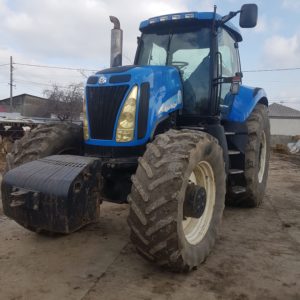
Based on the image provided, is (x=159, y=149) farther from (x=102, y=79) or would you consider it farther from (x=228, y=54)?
(x=228, y=54)

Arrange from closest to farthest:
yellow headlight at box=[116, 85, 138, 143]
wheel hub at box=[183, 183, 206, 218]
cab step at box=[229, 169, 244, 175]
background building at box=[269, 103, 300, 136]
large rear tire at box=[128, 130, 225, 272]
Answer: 1. large rear tire at box=[128, 130, 225, 272]
2. wheel hub at box=[183, 183, 206, 218]
3. yellow headlight at box=[116, 85, 138, 143]
4. cab step at box=[229, 169, 244, 175]
5. background building at box=[269, 103, 300, 136]

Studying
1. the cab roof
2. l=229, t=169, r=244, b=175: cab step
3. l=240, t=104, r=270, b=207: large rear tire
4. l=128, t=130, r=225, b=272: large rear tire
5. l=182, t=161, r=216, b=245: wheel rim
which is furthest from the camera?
l=240, t=104, r=270, b=207: large rear tire

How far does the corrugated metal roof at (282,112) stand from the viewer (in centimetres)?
5059

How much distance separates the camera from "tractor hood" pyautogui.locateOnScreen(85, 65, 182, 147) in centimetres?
403

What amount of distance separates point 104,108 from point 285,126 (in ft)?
161

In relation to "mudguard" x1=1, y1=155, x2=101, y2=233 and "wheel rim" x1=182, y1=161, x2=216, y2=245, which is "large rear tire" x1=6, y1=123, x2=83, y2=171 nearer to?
"mudguard" x1=1, y1=155, x2=101, y2=233

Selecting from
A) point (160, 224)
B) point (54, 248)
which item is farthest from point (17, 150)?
point (160, 224)

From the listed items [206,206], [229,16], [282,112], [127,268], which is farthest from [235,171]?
[282,112]

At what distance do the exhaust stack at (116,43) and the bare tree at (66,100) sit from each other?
31.8 m

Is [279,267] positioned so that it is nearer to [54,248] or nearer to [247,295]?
[247,295]

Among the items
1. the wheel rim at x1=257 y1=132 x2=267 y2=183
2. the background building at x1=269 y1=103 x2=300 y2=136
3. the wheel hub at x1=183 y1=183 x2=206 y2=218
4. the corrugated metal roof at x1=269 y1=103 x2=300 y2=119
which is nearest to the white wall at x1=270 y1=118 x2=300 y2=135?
the background building at x1=269 y1=103 x2=300 y2=136

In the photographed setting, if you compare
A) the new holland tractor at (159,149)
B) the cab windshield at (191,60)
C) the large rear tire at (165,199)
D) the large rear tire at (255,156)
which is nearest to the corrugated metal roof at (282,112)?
the large rear tire at (255,156)

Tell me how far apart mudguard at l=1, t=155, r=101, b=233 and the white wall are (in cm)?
4771

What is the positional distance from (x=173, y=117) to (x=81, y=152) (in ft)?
3.94
